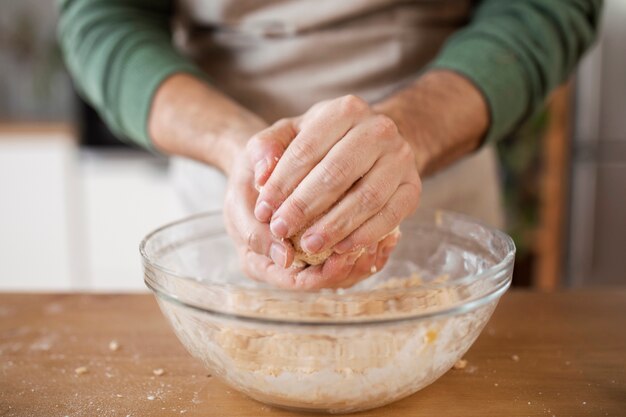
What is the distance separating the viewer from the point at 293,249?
0.61 m

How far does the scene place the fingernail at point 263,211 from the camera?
0.58m

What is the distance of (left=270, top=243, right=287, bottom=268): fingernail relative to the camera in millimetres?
604

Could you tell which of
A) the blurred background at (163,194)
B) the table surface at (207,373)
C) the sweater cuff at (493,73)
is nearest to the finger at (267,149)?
the table surface at (207,373)

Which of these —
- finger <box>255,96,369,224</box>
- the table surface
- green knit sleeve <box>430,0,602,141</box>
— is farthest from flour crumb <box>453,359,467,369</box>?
green knit sleeve <box>430,0,602,141</box>

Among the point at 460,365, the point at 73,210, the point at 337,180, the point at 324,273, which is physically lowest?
the point at 73,210

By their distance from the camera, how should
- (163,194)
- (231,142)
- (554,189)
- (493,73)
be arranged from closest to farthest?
(231,142) → (493,73) → (554,189) → (163,194)

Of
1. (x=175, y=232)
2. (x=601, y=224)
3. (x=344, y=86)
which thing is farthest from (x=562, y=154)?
(x=175, y=232)

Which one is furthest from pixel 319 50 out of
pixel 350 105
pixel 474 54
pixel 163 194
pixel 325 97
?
pixel 163 194

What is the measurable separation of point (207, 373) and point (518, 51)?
605 millimetres

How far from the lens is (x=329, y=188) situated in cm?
57

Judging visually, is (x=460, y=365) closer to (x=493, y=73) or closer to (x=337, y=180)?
(x=337, y=180)

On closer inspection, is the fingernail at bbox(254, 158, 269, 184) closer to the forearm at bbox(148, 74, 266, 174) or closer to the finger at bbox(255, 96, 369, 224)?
the finger at bbox(255, 96, 369, 224)

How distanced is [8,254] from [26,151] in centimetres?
39

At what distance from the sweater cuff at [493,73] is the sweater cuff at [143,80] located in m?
0.37
